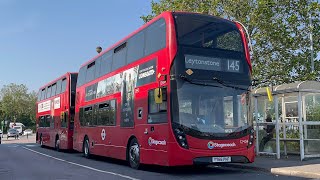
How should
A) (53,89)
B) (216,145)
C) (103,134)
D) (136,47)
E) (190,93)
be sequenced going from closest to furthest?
(216,145) < (190,93) < (136,47) < (103,134) < (53,89)

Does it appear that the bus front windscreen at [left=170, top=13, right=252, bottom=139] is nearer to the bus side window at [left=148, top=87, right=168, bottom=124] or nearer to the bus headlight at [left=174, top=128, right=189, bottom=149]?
the bus headlight at [left=174, top=128, right=189, bottom=149]

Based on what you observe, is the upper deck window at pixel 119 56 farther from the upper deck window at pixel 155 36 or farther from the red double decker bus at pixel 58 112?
the red double decker bus at pixel 58 112

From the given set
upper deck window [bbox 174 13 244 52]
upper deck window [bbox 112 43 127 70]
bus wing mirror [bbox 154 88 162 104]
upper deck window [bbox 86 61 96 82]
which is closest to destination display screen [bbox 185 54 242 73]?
upper deck window [bbox 174 13 244 52]

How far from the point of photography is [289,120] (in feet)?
54.3

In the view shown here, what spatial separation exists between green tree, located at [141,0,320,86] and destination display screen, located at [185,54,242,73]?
10002 millimetres

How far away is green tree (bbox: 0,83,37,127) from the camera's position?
95.5m

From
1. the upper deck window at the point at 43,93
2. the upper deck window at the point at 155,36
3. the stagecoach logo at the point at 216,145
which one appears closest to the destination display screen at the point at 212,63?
the upper deck window at the point at 155,36

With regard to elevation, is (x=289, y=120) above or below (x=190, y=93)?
below

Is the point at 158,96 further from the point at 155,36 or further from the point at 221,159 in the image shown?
the point at 221,159

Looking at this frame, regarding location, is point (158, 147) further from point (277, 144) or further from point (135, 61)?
point (277, 144)

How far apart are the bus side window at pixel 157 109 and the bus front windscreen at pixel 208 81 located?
309 mm

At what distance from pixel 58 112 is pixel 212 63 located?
15.9m

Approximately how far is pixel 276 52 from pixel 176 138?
44.8 ft

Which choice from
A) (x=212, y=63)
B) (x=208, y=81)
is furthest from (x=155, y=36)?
(x=208, y=81)
